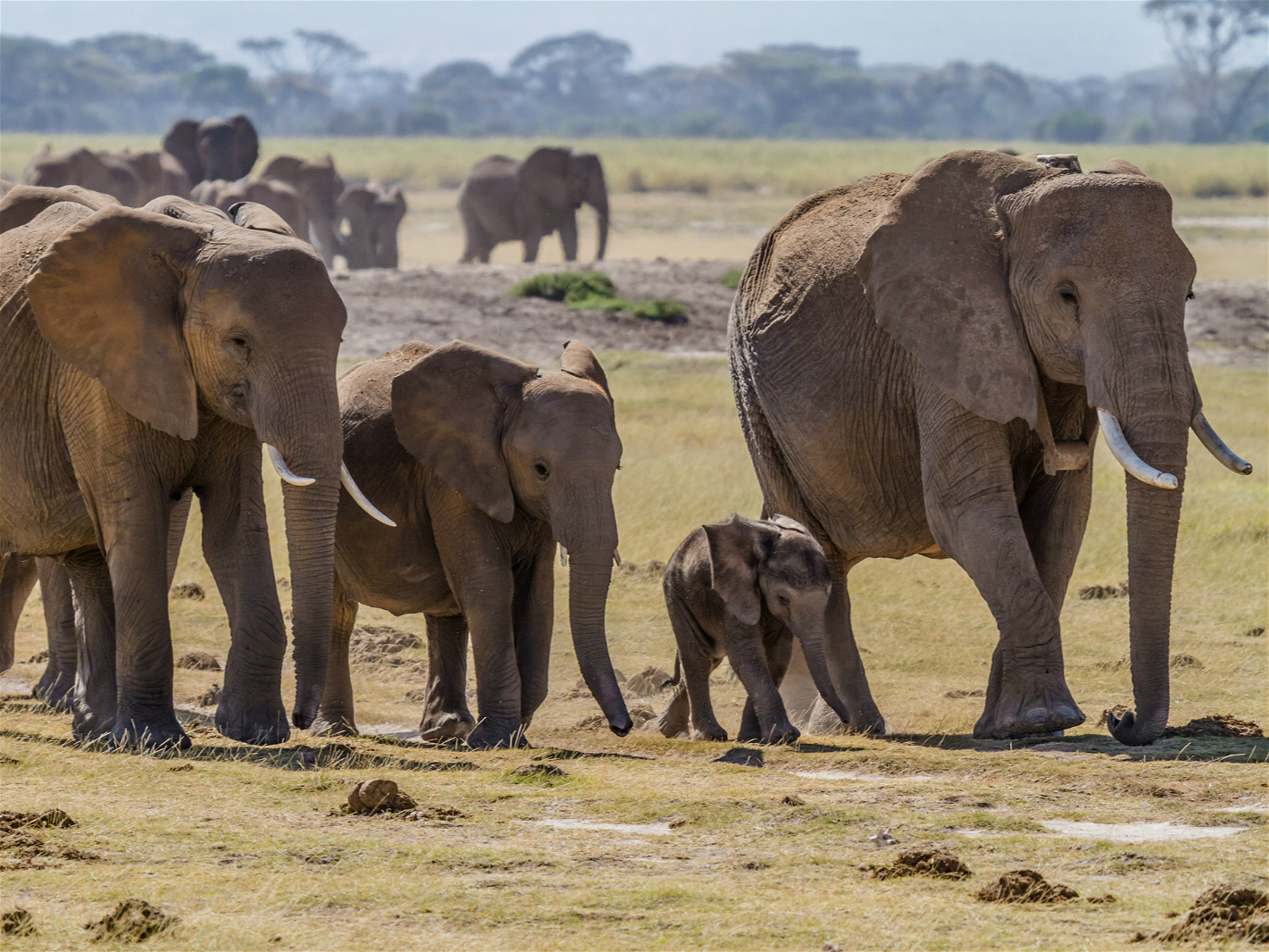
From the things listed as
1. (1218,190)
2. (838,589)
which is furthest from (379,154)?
(838,589)

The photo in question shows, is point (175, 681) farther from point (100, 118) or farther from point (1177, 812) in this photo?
point (100, 118)

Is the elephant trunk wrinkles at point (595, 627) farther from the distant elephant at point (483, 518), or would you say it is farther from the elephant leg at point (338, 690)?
the elephant leg at point (338, 690)

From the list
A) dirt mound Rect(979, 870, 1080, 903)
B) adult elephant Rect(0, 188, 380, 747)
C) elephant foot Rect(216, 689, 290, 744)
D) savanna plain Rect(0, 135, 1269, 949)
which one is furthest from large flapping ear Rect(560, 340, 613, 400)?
dirt mound Rect(979, 870, 1080, 903)

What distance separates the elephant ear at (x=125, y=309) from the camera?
8.14 m

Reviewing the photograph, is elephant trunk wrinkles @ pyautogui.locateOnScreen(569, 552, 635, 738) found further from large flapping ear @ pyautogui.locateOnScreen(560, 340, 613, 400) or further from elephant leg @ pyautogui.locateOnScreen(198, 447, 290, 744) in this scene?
elephant leg @ pyautogui.locateOnScreen(198, 447, 290, 744)

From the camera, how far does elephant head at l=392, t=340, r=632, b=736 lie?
873 cm

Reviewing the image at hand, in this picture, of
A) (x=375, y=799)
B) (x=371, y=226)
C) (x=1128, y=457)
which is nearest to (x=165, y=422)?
(x=375, y=799)

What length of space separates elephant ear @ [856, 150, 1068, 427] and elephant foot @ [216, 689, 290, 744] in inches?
129

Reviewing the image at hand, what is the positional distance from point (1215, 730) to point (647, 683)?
378 cm

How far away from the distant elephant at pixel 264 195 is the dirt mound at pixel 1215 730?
21113 mm

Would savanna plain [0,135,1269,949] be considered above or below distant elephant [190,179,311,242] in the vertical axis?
below

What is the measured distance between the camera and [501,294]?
26.8 m

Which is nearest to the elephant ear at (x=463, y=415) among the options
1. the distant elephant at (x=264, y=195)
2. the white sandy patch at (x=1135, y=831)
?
the white sandy patch at (x=1135, y=831)

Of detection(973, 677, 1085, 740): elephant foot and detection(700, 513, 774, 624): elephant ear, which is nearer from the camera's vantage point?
detection(973, 677, 1085, 740): elephant foot
